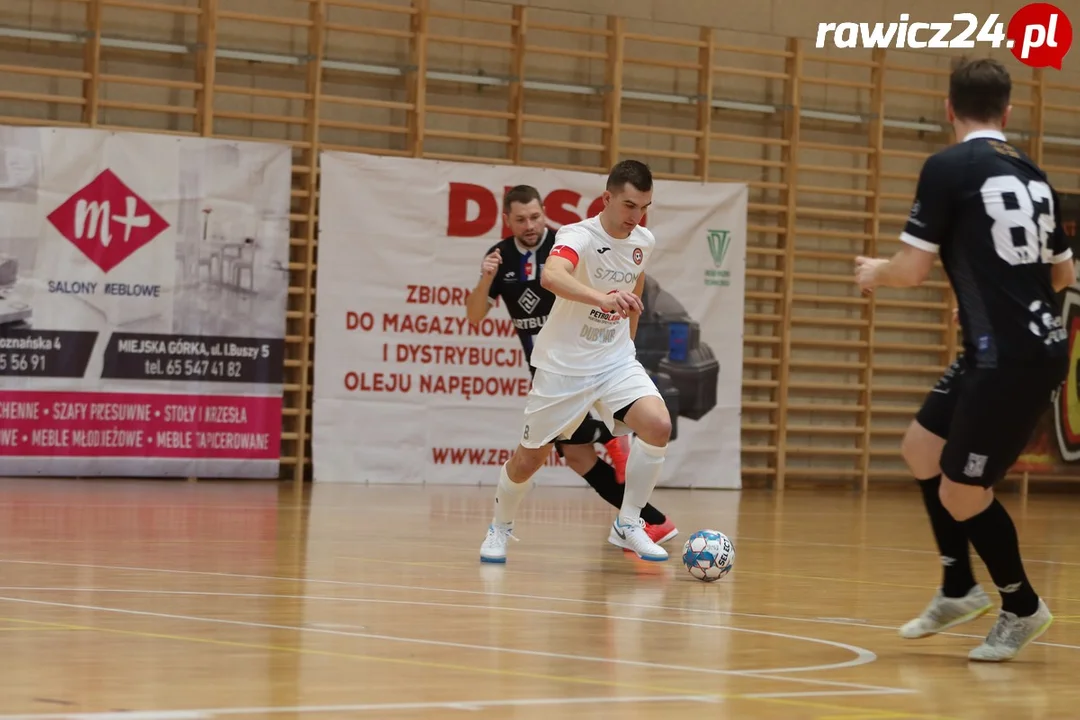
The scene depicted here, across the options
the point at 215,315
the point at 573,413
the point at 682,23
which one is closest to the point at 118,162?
the point at 215,315

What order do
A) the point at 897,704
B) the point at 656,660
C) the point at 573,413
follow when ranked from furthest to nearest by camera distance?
1. the point at 573,413
2. the point at 656,660
3. the point at 897,704

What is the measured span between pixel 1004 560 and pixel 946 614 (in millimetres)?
255

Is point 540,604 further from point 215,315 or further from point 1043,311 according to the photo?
point 215,315

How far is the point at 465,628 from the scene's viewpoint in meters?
4.15

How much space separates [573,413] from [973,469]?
2.58 m

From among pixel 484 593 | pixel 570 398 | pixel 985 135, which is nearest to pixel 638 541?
pixel 570 398

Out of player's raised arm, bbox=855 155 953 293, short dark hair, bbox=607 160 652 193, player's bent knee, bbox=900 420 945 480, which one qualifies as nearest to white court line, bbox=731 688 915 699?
player's bent knee, bbox=900 420 945 480

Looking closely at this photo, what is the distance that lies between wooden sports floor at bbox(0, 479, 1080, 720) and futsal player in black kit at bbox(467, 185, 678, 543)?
33 cm

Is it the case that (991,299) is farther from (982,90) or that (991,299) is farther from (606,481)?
(606,481)

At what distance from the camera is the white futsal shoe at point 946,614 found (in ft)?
13.3

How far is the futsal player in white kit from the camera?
6180mm

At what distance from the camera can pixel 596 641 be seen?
398 cm

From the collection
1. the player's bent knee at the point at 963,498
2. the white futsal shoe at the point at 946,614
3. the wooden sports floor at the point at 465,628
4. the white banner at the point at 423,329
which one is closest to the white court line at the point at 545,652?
the wooden sports floor at the point at 465,628

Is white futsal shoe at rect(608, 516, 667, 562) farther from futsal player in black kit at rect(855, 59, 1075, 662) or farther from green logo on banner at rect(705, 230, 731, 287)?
green logo on banner at rect(705, 230, 731, 287)
